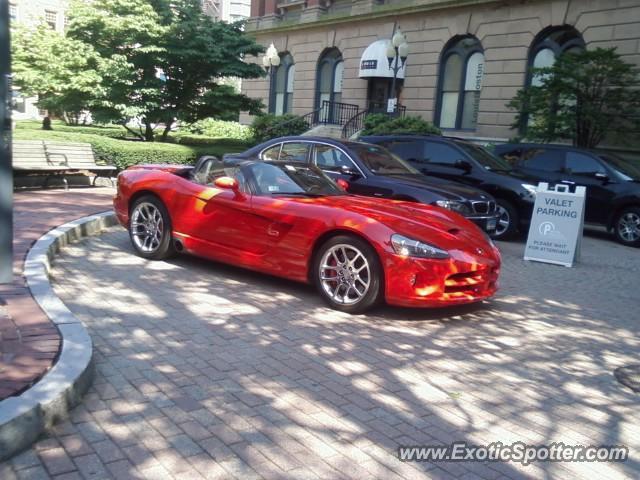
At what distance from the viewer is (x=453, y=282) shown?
570 cm

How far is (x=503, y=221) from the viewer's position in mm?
11586

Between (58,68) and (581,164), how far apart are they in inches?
534

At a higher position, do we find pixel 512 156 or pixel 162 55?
pixel 162 55

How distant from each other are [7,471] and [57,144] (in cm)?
1153

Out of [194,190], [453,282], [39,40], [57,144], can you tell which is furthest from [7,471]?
[39,40]

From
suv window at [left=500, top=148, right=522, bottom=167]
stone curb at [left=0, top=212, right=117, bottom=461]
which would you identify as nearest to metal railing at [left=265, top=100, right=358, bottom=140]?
suv window at [left=500, top=148, right=522, bottom=167]

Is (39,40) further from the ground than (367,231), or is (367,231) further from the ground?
(39,40)

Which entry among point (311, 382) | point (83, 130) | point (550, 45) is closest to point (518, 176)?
point (311, 382)

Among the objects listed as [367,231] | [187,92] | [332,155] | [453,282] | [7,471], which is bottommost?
[7,471]

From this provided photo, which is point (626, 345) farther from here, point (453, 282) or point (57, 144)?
point (57, 144)

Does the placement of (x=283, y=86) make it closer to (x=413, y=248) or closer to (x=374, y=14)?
(x=374, y=14)

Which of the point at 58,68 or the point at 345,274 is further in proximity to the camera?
the point at 58,68

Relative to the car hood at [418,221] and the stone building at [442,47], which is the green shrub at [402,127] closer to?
the stone building at [442,47]

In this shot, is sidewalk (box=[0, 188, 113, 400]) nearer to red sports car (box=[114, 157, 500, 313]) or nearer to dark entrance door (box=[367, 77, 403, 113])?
red sports car (box=[114, 157, 500, 313])
